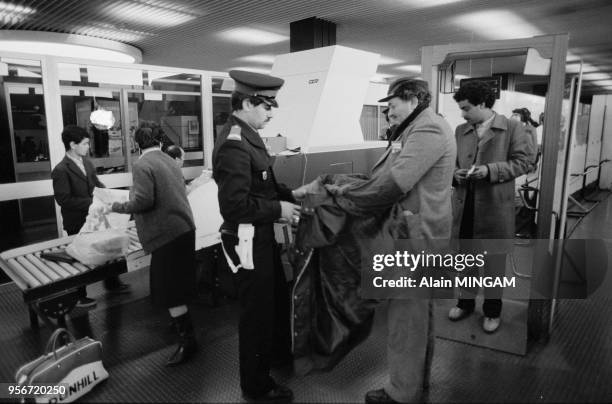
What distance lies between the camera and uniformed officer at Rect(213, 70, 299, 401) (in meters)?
1.88

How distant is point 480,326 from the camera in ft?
9.35

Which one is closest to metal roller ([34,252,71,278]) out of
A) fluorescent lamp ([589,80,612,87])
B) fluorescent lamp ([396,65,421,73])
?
fluorescent lamp ([396,65,421,73])

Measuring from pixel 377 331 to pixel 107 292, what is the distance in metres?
2.44

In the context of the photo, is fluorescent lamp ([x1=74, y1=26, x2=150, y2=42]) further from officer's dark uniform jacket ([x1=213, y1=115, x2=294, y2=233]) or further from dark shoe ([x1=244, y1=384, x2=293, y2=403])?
dark shoe ([x1=244, y1=384, x2=293, y2=403])

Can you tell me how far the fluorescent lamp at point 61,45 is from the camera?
22.5 ft

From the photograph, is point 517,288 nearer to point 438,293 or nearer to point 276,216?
point 438,293

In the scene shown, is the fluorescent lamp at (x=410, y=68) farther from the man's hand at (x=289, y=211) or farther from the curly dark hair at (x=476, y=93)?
the man's hand at (x=289, y=211)

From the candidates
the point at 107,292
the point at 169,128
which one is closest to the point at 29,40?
the point at 169,128

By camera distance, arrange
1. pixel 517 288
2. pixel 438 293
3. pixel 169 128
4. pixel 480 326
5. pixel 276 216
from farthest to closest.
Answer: pixel 169 128
pixel 517 288
pixel 480 326
pixel 438 293
pixel 276 216

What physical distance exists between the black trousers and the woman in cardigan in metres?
0.64

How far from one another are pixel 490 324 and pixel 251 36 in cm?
654

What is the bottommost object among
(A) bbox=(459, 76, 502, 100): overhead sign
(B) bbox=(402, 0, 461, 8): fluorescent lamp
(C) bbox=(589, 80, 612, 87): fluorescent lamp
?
(A) bbox=(459, 76, 502, 100): overhead sign

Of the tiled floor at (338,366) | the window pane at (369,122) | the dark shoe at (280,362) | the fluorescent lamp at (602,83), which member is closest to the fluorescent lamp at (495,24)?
the window pane at (369,122)

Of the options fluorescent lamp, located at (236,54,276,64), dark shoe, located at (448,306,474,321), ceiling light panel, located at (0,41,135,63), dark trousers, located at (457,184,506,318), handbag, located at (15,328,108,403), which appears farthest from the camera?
fluorescent lamp, located at (236,54,276,64)
